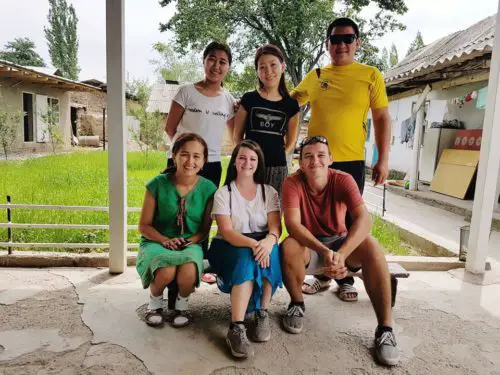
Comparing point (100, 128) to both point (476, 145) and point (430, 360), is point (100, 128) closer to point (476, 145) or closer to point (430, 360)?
point (476, 145)

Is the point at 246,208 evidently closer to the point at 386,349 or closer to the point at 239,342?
the point at 239,342

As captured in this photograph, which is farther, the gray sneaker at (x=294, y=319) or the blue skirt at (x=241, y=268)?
the gray sneaker at (x=294, y=319)

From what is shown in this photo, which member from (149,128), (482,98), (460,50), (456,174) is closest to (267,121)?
(482,98)

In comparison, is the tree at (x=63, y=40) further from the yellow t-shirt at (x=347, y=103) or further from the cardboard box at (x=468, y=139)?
the yellow t-shirt at (x=347, y=103)

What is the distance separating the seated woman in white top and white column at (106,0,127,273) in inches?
39.8

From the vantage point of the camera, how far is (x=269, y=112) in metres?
2.60

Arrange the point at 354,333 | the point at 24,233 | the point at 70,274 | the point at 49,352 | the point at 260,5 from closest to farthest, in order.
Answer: the point at 49,352 → the point at 354,333 → the point at 70,274 → the point at 24,233 → the point at 260,5

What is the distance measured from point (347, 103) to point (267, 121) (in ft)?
1.89

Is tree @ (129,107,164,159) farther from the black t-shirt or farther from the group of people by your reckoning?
the black t-shirt

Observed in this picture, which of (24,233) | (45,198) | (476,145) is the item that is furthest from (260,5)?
(24,233)

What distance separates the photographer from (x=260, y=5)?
33.3ft

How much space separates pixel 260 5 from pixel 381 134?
8.77 meters

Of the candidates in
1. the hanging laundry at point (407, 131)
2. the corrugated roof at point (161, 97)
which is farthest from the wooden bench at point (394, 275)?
the corrugated roof at point (161, 97)

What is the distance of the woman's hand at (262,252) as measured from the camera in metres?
2.15
